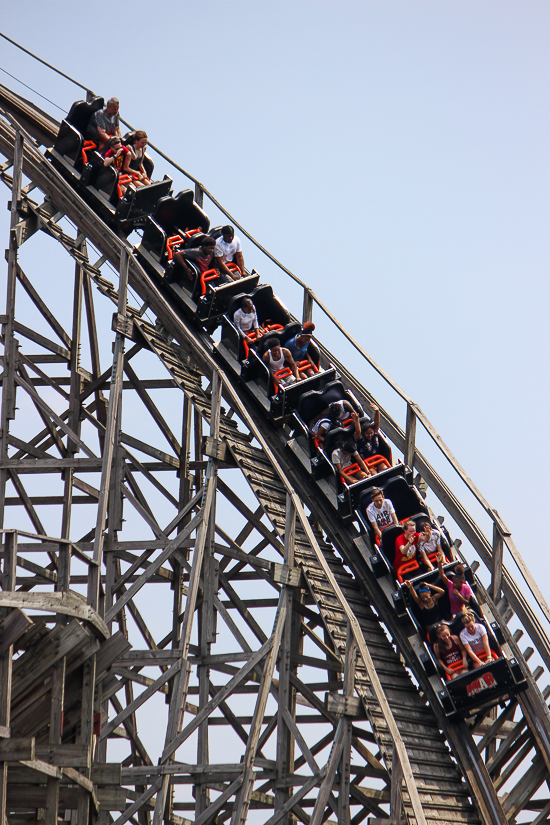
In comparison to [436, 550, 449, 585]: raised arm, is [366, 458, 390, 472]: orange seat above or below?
above

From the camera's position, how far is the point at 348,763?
7992mm

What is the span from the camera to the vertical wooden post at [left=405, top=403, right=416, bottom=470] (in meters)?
10.9

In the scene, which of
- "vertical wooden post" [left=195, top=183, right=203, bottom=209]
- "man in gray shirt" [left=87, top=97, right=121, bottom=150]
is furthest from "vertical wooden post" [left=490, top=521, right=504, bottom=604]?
"man in gray shirt" [left=87, top=97, right=121, bottom=150]

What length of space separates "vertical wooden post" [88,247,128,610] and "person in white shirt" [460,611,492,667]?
3025mm

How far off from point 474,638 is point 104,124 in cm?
888

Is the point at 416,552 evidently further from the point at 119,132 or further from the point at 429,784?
the point at 119,132

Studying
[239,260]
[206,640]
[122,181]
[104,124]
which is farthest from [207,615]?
[104,124]

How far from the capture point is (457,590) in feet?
30.5

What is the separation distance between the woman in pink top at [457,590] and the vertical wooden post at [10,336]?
13.4 ft

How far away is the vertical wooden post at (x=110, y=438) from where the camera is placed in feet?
28.7

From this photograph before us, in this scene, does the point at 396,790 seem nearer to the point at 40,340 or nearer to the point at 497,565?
the point at 497,565

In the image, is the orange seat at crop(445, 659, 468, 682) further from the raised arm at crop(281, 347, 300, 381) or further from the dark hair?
the raised arm at crop(281, 347, 300, 381)

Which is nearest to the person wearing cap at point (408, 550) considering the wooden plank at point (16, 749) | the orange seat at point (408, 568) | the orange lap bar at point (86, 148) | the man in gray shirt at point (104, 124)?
the orange seat at point (408, 568)

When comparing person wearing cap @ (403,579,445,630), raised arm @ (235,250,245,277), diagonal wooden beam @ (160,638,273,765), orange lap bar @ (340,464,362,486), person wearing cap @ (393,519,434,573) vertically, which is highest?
raised arm @ (235,250,245,277)
